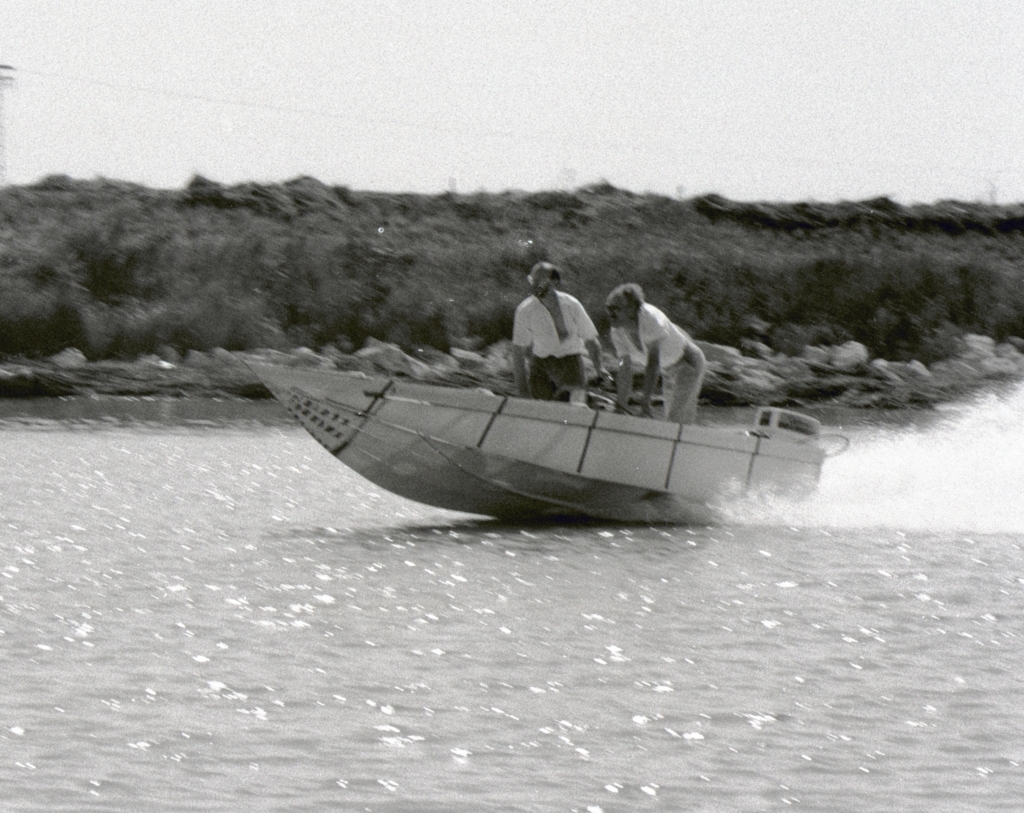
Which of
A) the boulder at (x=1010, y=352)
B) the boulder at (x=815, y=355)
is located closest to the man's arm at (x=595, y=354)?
the boulder at (x=815, y=355)

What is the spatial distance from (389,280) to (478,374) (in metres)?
12.0

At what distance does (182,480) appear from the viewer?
24.3 m

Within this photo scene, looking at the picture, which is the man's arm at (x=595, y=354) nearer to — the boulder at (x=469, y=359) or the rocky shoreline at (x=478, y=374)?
the rocky shoreline at (x=478, y=374)

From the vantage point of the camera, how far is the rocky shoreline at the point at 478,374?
134 feet

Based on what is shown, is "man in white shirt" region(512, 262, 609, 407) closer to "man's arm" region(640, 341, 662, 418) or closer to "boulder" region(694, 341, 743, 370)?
"man's arm" region(640, 341, 662, 418)

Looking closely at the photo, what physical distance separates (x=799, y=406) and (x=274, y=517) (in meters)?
23.9

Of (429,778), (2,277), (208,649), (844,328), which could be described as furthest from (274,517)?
(844,328)

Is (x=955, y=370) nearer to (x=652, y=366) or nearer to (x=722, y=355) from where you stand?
(x=722, y=355)

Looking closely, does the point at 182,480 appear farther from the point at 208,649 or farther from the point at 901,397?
the point at 901,397

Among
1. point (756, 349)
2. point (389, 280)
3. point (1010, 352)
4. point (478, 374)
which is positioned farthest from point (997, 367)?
point (389, 280)

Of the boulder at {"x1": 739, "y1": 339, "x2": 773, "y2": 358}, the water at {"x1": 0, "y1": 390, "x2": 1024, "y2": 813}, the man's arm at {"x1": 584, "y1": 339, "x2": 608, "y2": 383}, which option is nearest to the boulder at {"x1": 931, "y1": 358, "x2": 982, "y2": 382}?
the boulder at {"x1": 739, "y1": 339, "x2": 773, "y2": 358}

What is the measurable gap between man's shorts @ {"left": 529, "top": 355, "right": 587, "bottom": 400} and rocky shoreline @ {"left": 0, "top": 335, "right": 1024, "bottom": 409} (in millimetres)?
21564

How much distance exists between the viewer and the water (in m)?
9.02

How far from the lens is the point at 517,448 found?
16.8 m
